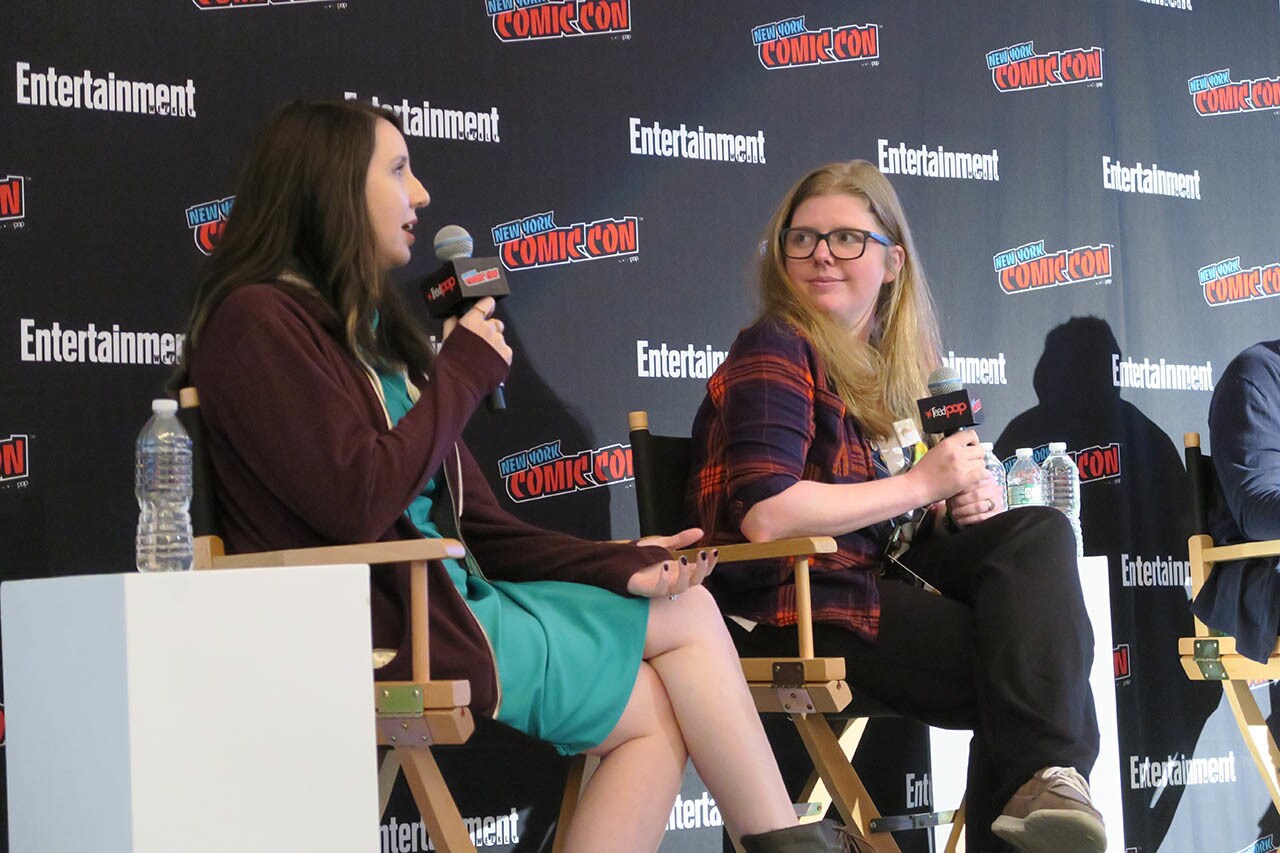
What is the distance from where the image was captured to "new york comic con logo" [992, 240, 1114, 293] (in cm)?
399

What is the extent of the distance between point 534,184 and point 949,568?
1.30 m

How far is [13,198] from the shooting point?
2.75 meters

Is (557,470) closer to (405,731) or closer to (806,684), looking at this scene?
(806,684)

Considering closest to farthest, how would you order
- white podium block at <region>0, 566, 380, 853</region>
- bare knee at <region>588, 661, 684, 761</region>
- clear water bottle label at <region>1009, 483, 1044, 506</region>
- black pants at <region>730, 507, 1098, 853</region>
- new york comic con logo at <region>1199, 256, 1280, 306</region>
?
1. white podium block at <region>0, 566, 380, 853</region>
2. bare knee at <region>588, 661, 684, 761</region>
3. black pants at <region>730, 507, 1098, 853</region>
4. clear water bottle label at <region>1009, 483, 1044, 506</region>
5. new york comic con logo at <region>1199, 256, 1280, 306</region>

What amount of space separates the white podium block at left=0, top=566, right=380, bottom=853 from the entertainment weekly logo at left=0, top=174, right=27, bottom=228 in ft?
3.75

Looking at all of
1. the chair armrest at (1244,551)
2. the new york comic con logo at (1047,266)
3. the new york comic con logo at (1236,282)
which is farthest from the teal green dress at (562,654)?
the new york comic con logo at (1236,282)

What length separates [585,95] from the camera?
11.1 ft

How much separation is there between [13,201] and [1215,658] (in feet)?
9.10

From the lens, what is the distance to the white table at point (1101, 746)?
3.01m

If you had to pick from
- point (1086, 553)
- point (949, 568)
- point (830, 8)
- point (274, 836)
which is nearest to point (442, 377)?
point (274, 836)

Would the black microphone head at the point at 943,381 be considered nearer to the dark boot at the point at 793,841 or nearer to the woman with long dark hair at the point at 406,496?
the woman with long dark hair at the point at 406,496

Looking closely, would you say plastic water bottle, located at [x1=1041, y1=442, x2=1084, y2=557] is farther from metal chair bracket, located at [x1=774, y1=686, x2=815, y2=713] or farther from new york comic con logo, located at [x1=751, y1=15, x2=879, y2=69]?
metal chair bracket, located at [x1=774, y1=686, x2=815, y2=713]

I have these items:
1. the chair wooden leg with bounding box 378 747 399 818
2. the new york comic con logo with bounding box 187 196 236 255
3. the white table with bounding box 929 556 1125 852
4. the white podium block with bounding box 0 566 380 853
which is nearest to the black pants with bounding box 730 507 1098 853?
the white table with bounding box 929 556 1125 852

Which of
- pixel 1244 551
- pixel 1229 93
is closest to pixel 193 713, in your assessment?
pixel 1244 551
